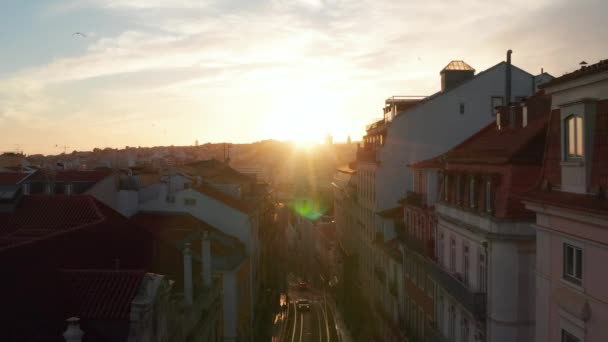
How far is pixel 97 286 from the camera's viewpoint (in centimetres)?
1590

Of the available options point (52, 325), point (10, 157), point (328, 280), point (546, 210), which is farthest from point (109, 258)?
point (328, 280)

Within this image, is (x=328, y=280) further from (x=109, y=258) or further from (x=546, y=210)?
(x=546, y=210)

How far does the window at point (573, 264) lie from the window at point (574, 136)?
7.04 ft

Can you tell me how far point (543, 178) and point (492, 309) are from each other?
579 centimetres

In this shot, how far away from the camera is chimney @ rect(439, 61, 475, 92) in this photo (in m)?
39.5

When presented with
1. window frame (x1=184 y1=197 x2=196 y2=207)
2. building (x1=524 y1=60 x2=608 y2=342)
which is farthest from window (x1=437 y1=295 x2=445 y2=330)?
window frame (x1=184 y1=197 x2=196 y2=207)

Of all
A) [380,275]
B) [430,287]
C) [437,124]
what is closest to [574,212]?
[430,287]

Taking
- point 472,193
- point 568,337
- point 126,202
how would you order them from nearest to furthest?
point 568,337, point 472,193, point 126,202

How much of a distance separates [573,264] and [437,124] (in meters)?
25.4

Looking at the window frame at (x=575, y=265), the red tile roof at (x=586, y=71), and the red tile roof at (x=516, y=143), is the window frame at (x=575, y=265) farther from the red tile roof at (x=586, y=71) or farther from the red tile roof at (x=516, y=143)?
the red tile roof at (x=516, y=143)

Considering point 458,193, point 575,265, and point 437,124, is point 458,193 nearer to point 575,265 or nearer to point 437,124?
point 575,265

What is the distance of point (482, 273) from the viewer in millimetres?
20609

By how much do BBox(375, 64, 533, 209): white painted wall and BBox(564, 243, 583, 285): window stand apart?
78.0ft

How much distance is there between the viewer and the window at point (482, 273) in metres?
20.2
